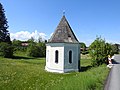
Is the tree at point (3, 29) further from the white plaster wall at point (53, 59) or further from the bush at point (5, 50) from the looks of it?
the white plaster wall at point (53, 59)

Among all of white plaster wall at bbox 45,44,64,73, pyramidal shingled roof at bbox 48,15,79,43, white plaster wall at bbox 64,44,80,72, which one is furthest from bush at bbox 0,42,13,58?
white plaster wall at bbox 64,44,80,72

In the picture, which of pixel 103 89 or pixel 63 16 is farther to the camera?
pixel 63 16

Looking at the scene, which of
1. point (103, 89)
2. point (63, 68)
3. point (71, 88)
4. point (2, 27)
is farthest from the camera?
point (2, 27)

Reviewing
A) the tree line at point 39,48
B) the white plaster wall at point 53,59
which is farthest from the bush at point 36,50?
the white plaster wall at point 53,59

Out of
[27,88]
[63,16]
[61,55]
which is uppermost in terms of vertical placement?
[63,16]

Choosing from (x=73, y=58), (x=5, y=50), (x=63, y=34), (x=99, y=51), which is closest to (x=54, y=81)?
(x=73, y=58)

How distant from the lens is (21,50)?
85562mm

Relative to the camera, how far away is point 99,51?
31438mm

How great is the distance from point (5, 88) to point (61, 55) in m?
15.8

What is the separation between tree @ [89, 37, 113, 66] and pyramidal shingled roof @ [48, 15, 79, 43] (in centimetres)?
293

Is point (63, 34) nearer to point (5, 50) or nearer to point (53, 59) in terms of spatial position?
point (53, 59)

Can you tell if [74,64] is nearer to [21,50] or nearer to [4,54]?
[4,54]

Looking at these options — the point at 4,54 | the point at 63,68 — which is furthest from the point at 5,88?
the point at 4,54

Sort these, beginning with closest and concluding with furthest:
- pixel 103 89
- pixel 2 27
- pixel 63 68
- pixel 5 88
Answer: pixel 103 89 → pixel 5 88 → pixel 63 68 → pixel 2 27
